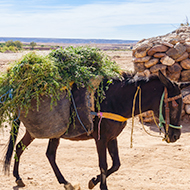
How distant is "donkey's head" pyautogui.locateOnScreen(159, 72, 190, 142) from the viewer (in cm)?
322

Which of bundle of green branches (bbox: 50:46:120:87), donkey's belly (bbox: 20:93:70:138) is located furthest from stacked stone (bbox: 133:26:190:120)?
donkey's belly (bbox: 20:93:70:138)

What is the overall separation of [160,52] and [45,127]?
5.33 m

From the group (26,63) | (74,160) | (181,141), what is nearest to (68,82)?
(26,63)

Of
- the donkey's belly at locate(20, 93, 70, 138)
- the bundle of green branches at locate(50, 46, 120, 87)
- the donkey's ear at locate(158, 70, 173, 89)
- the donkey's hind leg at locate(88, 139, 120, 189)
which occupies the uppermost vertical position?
the bundle of green branches at locate(50, 46, 120, 87)

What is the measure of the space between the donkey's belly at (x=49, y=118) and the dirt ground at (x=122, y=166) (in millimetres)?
558

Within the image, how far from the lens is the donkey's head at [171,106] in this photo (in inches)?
127

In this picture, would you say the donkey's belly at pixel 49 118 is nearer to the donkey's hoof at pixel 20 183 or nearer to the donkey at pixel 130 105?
the donkey at pixel 130 105

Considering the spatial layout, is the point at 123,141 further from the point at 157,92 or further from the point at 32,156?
the point at 157,92

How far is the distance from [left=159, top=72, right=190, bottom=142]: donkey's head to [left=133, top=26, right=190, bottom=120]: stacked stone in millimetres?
4162

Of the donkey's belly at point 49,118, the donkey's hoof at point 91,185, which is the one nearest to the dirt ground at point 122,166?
the donkey's hoof at point 91,185

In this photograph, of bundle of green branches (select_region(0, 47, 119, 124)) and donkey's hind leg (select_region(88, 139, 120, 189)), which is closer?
bundle of green branches (select_region(0, 47, 119, 124))

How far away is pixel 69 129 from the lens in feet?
11.9

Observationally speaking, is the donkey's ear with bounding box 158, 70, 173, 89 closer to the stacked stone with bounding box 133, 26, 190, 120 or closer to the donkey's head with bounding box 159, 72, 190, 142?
the donkey's head with bounding box 159, 72, 190, 142

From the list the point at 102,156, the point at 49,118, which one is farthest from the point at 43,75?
the point at 102,156
